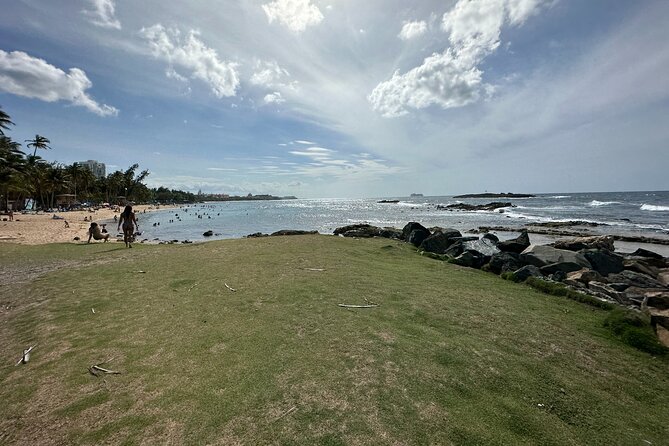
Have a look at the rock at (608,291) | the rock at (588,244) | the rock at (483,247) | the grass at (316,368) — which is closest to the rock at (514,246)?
the rock at (483,247)

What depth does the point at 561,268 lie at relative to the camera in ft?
40.2

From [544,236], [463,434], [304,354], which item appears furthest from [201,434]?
[544,236]

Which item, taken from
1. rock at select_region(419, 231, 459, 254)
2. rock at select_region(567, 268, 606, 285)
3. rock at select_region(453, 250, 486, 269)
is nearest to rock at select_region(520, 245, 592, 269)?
rock at select_region(567, 268, 606, 285)

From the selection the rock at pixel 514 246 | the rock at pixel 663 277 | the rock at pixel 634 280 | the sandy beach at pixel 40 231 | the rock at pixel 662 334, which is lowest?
the sandy beach at pixel 40 231

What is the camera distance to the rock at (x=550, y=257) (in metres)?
12.7

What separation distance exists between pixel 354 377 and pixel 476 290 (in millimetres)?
6011

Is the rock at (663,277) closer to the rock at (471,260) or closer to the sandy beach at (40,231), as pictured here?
the rock at (471,260)

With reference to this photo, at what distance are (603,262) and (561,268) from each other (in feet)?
10.5

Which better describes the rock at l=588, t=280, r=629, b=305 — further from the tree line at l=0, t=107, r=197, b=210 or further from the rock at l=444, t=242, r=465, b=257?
the tree line at l=0, t=107, r=197, b=210

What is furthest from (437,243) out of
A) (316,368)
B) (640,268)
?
(316,368)

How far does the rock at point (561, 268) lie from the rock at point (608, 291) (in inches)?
53.2

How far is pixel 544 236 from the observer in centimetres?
3028

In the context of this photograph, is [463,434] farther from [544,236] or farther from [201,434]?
[544,236]

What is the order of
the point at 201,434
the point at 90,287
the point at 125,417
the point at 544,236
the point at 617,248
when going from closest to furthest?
1. the point at 201,434
2. the point at 125,417
3. the point at 90,287
4. the point at 617,248
5. the point at 544,236
